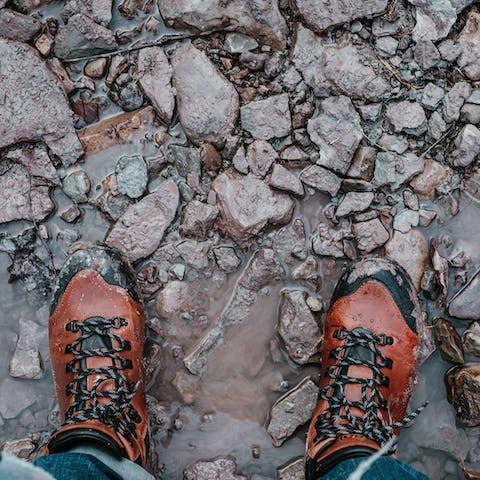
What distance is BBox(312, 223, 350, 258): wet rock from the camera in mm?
2740

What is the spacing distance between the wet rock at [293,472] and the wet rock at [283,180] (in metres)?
1.30

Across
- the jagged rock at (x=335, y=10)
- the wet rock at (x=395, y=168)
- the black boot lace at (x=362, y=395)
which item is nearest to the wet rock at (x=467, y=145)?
the wet rock at (x=395, y=168)

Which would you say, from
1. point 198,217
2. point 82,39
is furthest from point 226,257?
point 82,39

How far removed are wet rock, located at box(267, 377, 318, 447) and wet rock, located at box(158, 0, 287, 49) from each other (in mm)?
1667

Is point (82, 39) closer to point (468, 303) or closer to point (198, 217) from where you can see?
point (198, 217)

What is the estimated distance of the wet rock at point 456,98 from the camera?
266 centimetres

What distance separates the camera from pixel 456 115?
266cm

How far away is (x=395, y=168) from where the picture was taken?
8.84 feet

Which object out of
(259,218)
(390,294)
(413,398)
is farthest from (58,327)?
(413,398)

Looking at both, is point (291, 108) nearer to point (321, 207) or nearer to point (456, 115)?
point (321, 207)

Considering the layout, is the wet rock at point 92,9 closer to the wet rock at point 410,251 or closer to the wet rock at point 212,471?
the wet rock at point 410,251

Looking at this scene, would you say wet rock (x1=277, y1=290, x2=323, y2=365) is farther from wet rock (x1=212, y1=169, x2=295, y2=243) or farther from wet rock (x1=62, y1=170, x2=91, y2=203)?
wet rock (x1=62, y1=170, x2=91, y2=203)

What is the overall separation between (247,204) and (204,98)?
0.54 m

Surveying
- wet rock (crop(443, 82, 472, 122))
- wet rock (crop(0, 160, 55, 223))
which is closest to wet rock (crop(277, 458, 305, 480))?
wet rock (crop(0, 160, 55, 223))
